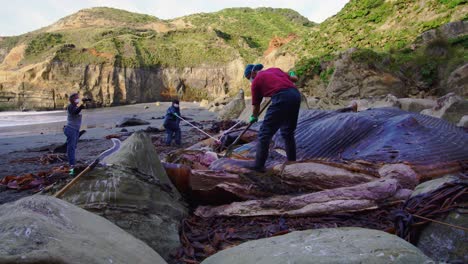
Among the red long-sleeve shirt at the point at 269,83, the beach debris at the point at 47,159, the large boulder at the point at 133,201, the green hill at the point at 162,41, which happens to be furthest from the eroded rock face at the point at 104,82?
the large boulder at the point at 133,201

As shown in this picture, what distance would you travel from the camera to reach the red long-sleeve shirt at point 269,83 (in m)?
4.57

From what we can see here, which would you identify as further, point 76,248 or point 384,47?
point 384,47

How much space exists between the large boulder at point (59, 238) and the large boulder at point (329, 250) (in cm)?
54

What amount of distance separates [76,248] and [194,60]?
53.1 meters

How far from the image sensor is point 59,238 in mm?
1526

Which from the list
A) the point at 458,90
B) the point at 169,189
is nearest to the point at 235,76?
the point at 458,90

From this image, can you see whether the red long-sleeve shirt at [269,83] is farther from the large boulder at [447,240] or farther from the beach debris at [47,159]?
the beach debris at [47,159]

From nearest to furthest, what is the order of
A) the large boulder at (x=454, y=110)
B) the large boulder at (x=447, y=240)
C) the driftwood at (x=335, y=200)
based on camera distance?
the large boulder at (x=447, y=240) < the driftwood at (x=335, y=200) < the large boulder at (x=454, y=110)

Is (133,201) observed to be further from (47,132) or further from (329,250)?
(47,132)

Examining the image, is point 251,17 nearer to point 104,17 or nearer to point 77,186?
point 104,17

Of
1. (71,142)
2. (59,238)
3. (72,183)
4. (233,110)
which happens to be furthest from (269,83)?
(233,110)

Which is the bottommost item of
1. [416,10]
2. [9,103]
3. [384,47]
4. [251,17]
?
[9,103]

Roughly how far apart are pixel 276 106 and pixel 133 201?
89.1 inches

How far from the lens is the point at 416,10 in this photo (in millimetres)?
22812
